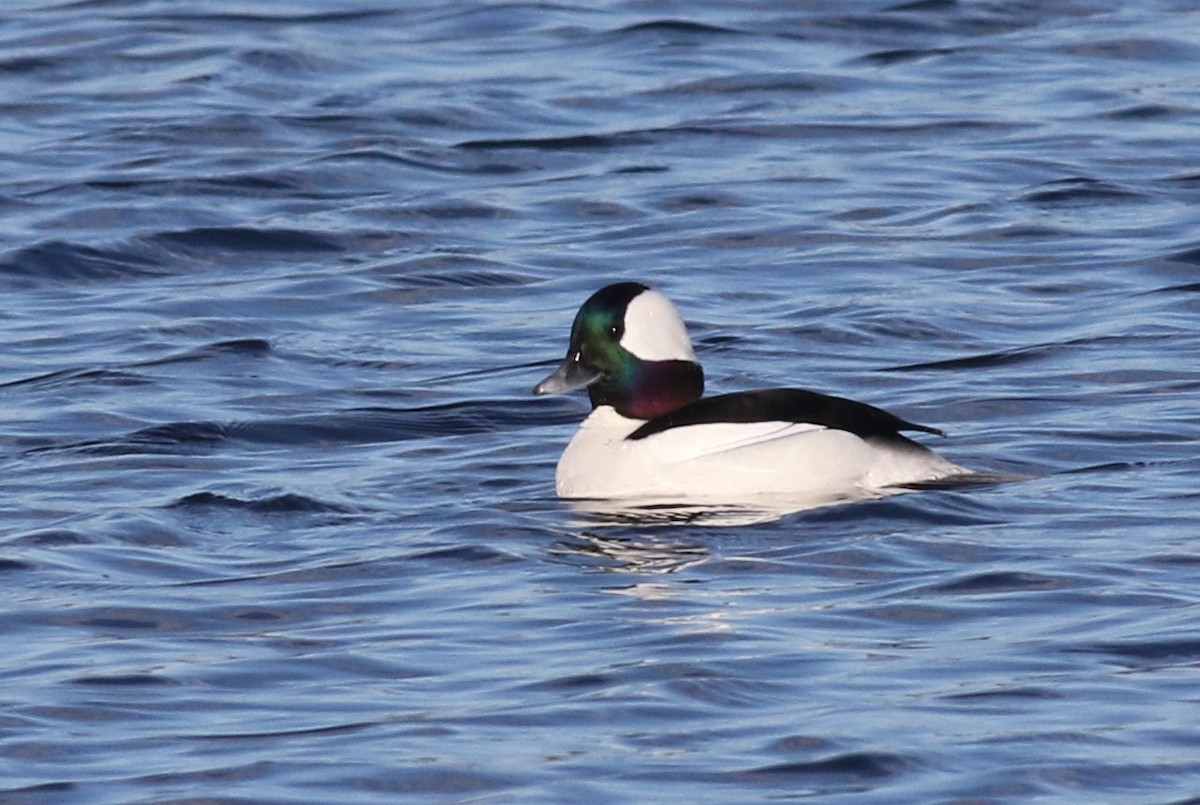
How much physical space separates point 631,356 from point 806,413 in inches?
30.0

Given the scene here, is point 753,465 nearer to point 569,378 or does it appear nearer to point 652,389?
point 652,389

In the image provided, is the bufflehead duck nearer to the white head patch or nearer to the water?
the white head patch

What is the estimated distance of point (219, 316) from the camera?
1307 cm

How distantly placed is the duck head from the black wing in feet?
A: 1.37

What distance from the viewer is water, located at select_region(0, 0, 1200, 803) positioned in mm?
6840

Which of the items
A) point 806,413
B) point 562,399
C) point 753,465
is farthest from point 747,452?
point 562,399

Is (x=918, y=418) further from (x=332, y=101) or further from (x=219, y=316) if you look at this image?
(x=332, y=101)

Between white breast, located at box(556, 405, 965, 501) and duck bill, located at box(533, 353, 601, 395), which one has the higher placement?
duck bill, located at box(533, 353, 601, 395)

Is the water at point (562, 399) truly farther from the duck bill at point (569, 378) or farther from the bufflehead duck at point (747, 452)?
the duck bill at point (569, 378)

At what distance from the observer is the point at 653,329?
32.5 feet

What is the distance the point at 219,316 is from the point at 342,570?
465 centimetres

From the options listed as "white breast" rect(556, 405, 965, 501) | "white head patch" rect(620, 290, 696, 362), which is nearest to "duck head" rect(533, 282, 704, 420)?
"white head patch" rect(620, 290, 696, 362)

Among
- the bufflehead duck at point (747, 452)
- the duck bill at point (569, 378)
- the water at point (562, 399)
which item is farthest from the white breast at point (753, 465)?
the duck bill at point (569, 378)

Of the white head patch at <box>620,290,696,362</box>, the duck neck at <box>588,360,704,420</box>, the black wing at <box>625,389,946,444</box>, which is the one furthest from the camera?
the duck neck at <box>588,360,704,420</box>
